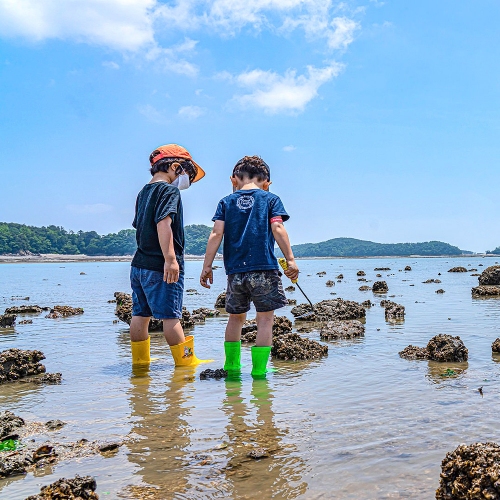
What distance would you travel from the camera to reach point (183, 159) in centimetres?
625

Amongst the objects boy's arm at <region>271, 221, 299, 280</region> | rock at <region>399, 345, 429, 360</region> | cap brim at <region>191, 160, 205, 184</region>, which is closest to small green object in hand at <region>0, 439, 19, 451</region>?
boy's arm at <region>271, 221, 299, 280</region>

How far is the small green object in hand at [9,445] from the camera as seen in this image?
11.2 ft

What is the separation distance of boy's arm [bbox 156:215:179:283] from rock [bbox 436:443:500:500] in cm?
365

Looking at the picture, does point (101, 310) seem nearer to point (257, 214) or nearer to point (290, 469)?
point (257, 214)

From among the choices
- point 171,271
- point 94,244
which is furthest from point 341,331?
point 94,244

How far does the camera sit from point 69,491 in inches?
101

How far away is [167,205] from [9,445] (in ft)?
9.78

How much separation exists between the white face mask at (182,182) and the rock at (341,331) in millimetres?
3242

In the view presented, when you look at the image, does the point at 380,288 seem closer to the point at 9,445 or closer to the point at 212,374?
the point at 212,374

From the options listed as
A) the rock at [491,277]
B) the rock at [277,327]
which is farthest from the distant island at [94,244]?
the rock at [277,327]

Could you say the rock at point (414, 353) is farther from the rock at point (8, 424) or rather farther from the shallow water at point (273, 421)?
the rock at point (8, 424)

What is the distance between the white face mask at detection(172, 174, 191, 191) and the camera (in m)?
6.29

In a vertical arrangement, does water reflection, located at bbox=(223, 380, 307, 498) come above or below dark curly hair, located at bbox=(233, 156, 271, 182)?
below

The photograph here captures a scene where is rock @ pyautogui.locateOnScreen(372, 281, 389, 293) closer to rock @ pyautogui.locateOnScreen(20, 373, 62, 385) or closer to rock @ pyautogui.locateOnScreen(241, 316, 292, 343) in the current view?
rock @ pyautogui.locateOnScreen(241, 316, 292, 343)
